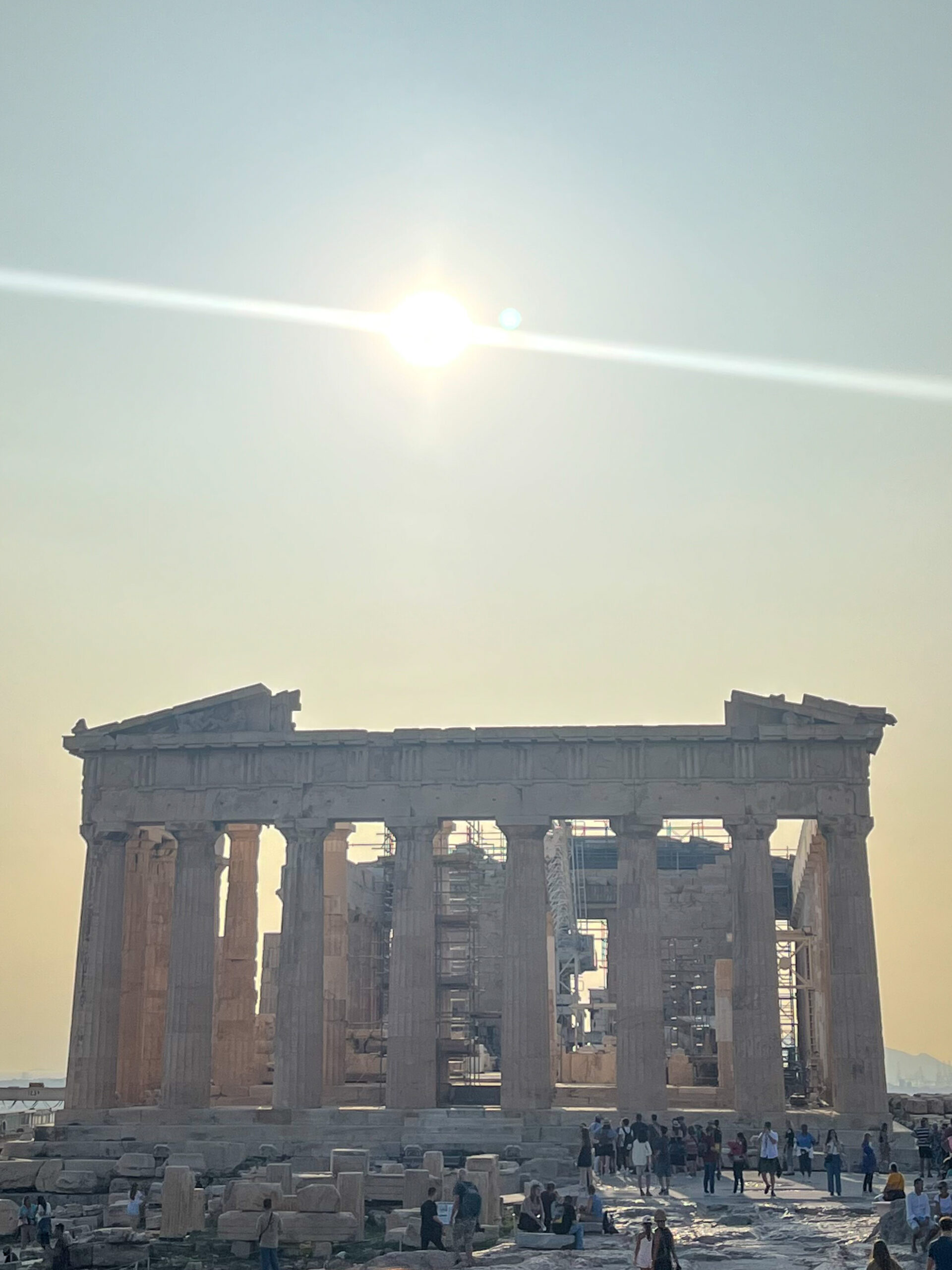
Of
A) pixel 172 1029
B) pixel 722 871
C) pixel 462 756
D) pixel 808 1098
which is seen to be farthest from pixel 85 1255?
pixel 722 871

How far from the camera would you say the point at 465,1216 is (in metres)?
24.5

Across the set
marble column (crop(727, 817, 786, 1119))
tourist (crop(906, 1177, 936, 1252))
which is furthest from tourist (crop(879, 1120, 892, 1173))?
tourist (crop(906, 1177, 936, 1252))

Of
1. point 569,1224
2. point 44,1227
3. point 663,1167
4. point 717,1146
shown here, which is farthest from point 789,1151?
point 44,1227

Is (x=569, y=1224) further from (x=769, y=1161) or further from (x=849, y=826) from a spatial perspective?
(x=849, y=826)

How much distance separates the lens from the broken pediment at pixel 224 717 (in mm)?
43062

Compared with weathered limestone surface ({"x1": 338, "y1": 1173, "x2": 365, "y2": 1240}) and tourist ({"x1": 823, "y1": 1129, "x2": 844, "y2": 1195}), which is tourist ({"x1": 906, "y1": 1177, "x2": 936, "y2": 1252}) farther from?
weathered limestone surface ({"x1": 338, "y1": 1173, "x2": 365, "y2": 1240})

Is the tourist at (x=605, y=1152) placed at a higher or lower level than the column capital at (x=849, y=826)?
Result: lower

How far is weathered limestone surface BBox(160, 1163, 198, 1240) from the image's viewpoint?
27.4m

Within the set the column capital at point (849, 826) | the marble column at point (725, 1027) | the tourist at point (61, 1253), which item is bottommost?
the tourist at point (61, 1253)

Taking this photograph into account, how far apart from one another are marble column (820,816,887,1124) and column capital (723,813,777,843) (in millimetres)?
1424

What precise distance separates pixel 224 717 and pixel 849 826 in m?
17.2

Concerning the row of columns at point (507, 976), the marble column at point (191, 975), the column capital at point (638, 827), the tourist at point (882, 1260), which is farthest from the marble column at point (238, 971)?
the tourist at point (882, 1260)

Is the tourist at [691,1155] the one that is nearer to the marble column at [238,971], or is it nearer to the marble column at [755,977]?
the marble column at [755,977]

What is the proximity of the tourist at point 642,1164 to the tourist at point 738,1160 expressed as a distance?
176cm
